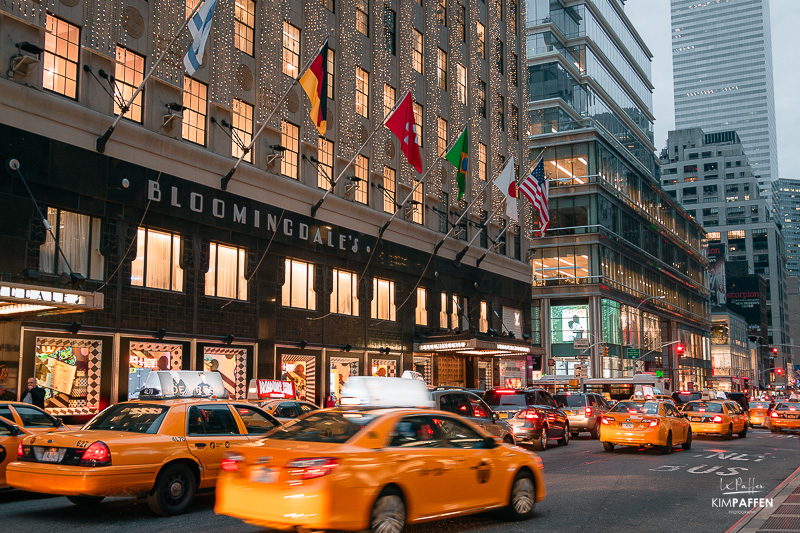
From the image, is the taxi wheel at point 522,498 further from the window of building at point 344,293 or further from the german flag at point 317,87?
the window of building at point 344,293

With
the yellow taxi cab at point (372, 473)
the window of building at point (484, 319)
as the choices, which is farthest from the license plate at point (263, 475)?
the window of building at point (484, 319)

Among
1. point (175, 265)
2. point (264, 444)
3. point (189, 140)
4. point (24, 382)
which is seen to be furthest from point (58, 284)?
point (264, 444)

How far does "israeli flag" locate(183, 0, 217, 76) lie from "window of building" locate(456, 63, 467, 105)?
22.4 metres

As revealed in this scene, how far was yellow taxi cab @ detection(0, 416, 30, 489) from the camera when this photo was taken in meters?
12.2

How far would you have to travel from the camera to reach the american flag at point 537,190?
37.0 m

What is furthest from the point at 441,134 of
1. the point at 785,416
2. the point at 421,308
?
the point at 785,416

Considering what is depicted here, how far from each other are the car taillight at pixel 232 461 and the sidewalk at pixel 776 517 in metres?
6.06

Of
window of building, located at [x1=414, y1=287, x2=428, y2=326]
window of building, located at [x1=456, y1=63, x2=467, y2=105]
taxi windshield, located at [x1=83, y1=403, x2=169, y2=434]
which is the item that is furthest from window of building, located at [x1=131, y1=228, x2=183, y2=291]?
window of building, located at [x1=456, y1=63, x2=467, y2=105]

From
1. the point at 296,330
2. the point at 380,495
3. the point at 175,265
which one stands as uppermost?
the point at 175,265

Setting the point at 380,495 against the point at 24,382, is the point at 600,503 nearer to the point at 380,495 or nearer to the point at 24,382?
the point at 380,495

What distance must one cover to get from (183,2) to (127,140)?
209 inches

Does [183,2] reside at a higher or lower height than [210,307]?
higher

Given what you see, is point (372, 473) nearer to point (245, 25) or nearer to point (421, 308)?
point (245, 25)

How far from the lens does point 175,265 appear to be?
82.1 feet
